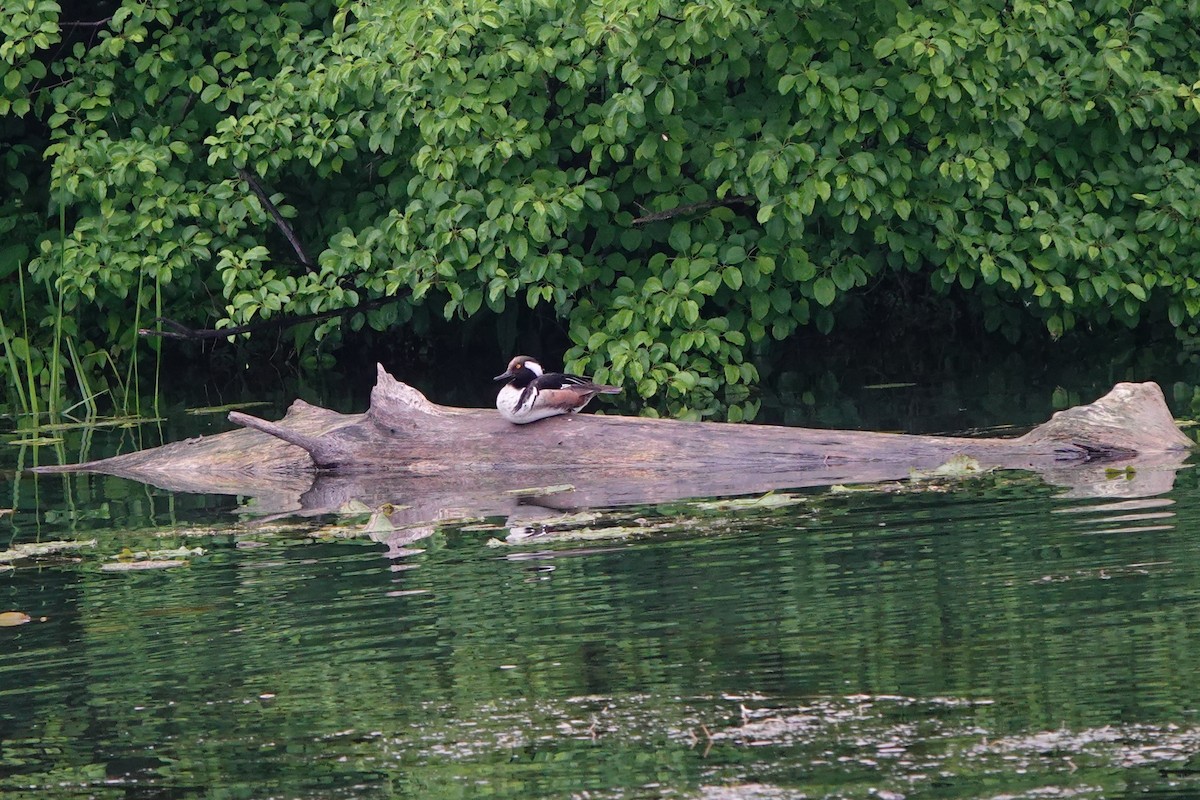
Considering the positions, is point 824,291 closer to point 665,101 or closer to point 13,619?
point 665,101

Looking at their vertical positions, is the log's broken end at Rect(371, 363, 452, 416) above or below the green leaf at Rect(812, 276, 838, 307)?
below

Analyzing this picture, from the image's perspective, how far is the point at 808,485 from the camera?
30.2 feet

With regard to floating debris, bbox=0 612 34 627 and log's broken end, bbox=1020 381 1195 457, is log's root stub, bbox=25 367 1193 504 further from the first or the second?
floating debris, bbox=0 612 34 627

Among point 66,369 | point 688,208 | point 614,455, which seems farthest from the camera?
point 66,369

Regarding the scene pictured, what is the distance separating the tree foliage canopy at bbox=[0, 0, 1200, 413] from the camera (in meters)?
13.9

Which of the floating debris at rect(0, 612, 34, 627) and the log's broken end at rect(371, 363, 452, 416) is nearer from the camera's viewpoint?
the floating debris at rect(0, 612, 34, 627)

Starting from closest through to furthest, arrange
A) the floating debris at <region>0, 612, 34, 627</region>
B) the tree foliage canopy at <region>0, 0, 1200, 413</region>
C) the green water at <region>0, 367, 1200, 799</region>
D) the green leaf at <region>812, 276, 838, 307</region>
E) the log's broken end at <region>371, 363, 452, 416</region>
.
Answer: the green water at <region>0, 367, 1200, 799</region>, the floating debris at <region>0, 612, 34, 627</region>, the log's broken end at <region>371, 363, 452, 416</region>, the tree foliage canopy at <region>0, 0, 1200, 413</region>, the green leaf at <region>812, 276, 838, 307</region>

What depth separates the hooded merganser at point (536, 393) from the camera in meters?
9.96

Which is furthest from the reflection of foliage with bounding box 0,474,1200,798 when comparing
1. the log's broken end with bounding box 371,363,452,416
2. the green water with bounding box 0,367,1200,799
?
the log's broken end with bounding box 371,363,452,416

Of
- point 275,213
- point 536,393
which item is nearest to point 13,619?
point 536,393

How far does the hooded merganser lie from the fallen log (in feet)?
0.39

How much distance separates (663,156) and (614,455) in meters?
5.46

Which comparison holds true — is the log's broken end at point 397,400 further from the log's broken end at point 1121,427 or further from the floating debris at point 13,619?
the floating debris at point 13,619

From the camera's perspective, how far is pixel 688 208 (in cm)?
1503
